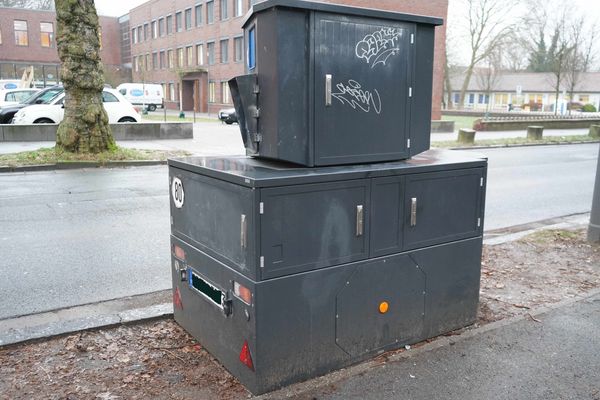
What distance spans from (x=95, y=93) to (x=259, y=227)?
1298 cm

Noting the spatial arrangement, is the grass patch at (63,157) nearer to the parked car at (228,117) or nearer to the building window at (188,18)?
the parked car at (228,117)

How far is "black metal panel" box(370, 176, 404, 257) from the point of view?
358 centimetres

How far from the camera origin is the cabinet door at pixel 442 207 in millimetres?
3775

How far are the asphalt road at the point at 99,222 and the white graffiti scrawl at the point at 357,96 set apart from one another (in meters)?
2.86

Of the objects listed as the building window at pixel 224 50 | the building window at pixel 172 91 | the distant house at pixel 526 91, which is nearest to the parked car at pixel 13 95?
the building window at pixel 224 50

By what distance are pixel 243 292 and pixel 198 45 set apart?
53503mm

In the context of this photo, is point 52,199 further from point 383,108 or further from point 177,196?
point 383,108

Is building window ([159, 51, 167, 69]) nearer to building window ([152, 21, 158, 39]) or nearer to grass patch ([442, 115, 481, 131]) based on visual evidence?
building window ([152, 21, 158, 39])

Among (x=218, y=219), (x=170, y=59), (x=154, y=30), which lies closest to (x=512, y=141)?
(x=218, y=219)

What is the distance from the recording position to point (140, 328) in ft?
14.0

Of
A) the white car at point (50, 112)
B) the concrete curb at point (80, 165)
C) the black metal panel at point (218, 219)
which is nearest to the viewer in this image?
the black metal panel at point (218, 219)

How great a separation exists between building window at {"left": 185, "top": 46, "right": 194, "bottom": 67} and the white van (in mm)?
5532

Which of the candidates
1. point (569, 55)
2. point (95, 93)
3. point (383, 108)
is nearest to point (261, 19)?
point (383, 108)

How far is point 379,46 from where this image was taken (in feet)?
12.1
